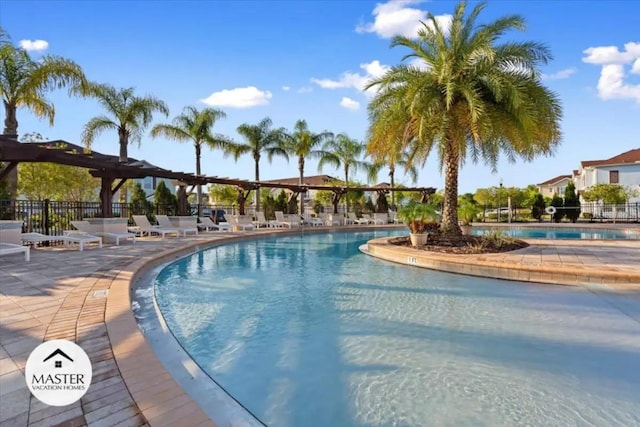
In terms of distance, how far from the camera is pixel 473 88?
10438 mm

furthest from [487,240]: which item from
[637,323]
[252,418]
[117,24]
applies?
[117,24]

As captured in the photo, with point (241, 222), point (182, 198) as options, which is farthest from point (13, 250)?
point (241, 222)

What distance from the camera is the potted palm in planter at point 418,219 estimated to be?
1143 cm

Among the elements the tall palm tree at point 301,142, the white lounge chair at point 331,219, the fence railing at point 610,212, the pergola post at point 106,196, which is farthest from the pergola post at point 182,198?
the fence railing at point 610,212

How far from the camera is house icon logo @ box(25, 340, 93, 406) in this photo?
258 cm

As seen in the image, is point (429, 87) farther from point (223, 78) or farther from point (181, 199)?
point (181, 199)

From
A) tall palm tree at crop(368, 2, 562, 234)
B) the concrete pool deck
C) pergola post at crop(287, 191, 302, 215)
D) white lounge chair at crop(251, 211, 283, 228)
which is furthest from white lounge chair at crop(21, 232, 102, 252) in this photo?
pergola post at crop(287, 191, 302, 215)

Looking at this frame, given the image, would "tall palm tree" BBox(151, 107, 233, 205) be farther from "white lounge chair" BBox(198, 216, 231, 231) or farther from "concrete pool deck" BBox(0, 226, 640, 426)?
"concrete pool deck" BBox(0, 226, 640, 426)

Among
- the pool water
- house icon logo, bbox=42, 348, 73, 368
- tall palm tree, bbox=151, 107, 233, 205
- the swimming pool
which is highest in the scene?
tall palm tree, bbox=151, 107, 233, 205

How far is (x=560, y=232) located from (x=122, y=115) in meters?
25.0

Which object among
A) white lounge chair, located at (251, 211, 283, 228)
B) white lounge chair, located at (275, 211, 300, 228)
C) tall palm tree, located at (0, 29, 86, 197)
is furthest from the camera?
white lounge chair, located at (275, 211, 300, 228)

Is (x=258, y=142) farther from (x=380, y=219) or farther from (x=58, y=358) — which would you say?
(x=58, y=358)

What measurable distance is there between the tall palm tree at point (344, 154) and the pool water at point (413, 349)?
853 inches

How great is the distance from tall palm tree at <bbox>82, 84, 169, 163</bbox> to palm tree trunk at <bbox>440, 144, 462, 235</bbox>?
1544cm
